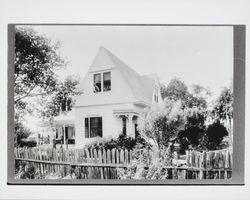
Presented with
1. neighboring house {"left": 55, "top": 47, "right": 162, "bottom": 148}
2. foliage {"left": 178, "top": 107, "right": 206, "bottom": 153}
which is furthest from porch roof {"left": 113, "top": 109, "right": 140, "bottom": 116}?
foliage {"left": 178, "top": 107, "right": 206, "bottom": 153}

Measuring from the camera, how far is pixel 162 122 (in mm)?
2160

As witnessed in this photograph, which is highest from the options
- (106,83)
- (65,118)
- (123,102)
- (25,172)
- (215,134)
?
(106,83)

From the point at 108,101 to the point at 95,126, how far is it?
0.19 metres

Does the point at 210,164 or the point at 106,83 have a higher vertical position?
the point at 106,83

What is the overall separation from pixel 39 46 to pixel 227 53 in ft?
4.23

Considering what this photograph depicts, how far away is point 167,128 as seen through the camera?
2154 mm

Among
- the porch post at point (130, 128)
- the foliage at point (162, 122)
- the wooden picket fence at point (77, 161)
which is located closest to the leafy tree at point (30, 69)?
the wooden picket fence at point (77, 161)

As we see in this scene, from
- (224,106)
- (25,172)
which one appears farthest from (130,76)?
(25,172)

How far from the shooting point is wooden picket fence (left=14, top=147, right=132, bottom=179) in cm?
216

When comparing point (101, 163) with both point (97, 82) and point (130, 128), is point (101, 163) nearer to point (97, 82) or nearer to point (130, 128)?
point (130, 128)

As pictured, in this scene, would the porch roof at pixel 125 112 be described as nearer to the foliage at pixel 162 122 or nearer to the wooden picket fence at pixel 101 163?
the foliage at pixel 162 122
